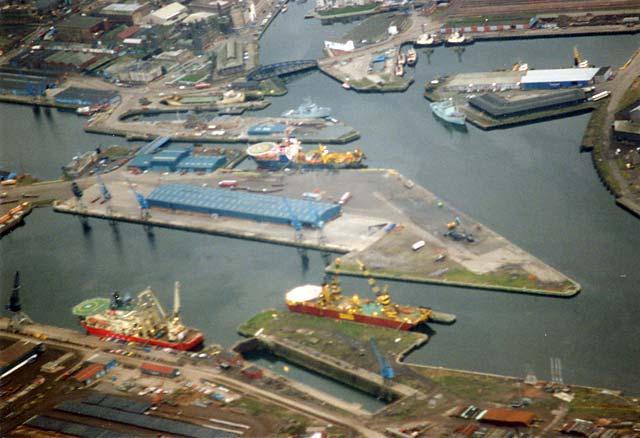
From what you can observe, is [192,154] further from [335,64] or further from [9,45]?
[9,45]

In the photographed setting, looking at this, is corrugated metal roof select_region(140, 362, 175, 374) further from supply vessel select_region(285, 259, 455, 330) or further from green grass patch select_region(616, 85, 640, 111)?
green grass patch select_region(616, 85, 640, 111)

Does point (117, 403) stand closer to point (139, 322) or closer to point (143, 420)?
point (143, 420)

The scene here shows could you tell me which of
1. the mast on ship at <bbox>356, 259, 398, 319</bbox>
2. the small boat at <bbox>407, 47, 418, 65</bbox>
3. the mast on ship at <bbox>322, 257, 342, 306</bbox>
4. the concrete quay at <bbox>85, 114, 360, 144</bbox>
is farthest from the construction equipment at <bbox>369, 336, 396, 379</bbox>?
the small boat at <bbox>407, 47, 418, 65</bbox>

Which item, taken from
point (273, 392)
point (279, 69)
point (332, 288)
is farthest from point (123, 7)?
point (273, 392)

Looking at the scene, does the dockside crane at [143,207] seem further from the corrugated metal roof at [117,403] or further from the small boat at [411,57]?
the small boat at [411,57]

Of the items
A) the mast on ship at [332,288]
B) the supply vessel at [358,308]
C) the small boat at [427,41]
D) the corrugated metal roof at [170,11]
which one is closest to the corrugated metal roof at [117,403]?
the supply vessel at [358,308]
